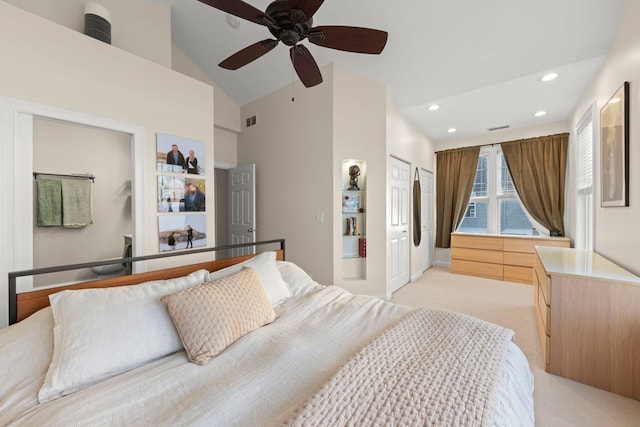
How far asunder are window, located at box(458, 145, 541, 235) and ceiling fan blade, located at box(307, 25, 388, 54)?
4.25 metres

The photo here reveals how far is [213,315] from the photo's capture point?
4.01 feet

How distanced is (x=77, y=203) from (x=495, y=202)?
20.5 ft

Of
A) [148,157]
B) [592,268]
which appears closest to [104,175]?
[148,157]

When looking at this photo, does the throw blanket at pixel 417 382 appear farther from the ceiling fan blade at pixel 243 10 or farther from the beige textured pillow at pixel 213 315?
the ceiling fan blade at pixel 243 10

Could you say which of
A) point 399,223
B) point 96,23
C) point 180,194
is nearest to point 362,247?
point 399,223

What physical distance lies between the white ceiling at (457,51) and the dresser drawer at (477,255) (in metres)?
2.20

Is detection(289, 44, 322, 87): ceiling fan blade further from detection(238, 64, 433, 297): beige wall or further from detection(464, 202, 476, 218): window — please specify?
detection(464, 202, 476, 218): window

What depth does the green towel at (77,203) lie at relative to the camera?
2662mm

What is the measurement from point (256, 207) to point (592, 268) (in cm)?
382

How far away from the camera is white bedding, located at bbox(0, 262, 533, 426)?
815mm

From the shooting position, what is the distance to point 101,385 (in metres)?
0.96

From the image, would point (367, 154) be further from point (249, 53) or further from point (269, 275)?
point (269, 275)

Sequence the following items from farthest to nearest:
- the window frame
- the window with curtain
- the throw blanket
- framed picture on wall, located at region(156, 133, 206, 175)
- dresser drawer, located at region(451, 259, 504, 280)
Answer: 1. the window frame
2. dresser drawer, located at region(451, 259, 504, 280)
3. the window with curtain
4. framed picture on wall, located at region(156, 133, 206, 175)
5. the throw blanket

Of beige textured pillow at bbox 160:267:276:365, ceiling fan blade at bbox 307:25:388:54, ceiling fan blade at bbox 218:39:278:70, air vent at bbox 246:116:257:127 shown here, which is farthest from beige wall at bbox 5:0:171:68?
→ beige textured pillow at bbox 160:267:276:365
